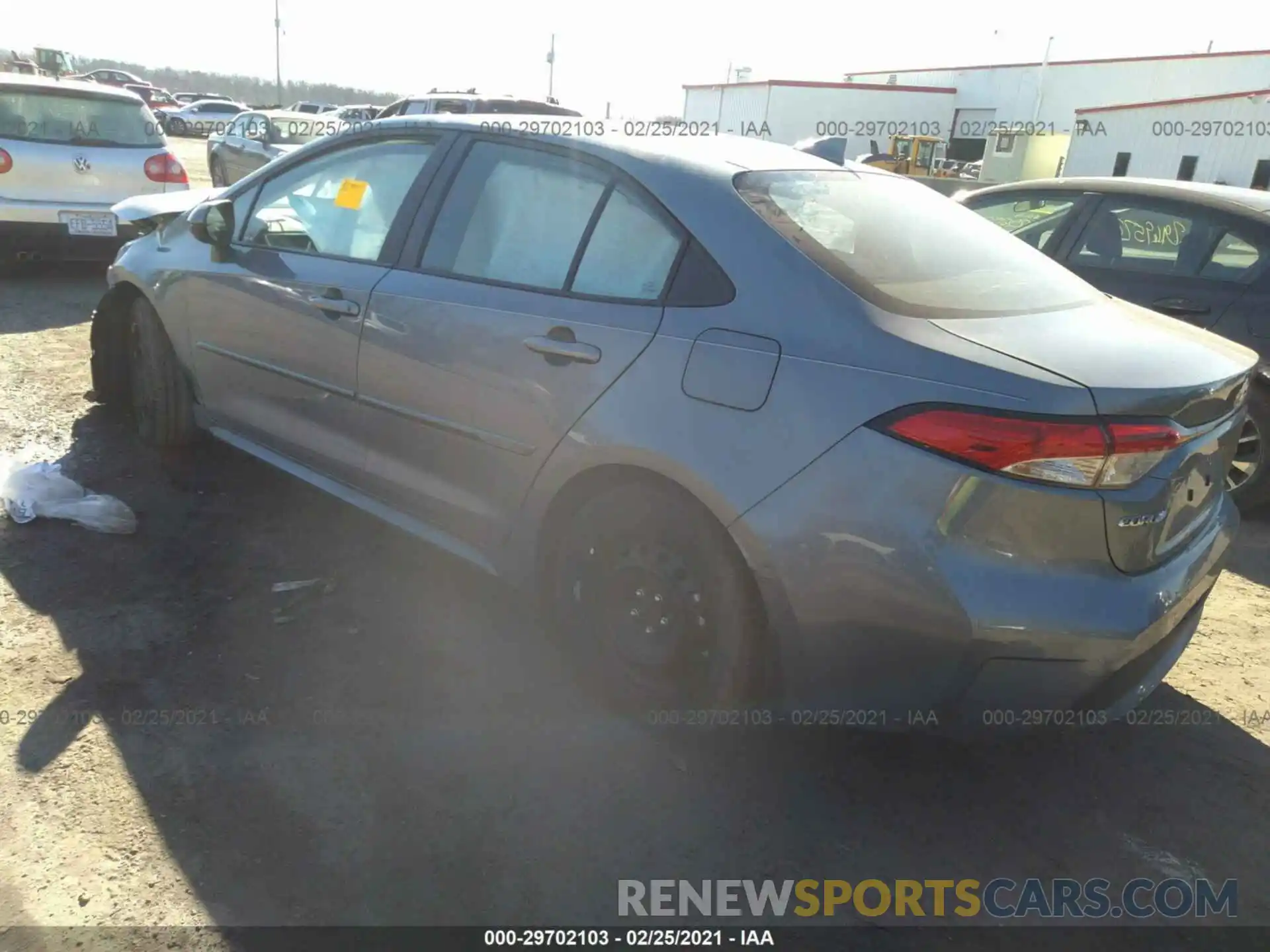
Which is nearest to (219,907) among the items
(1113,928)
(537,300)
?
(537,300)

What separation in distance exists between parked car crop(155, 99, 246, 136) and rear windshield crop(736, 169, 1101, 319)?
36.3 metres

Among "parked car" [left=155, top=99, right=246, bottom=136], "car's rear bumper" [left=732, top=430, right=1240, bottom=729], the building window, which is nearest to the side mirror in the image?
"car's rear bumper" [left=732, top=430, right=1240, bottom=729]

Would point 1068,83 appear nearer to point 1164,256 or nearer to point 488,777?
point 1164,256

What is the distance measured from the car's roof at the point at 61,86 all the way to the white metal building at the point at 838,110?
3700cm

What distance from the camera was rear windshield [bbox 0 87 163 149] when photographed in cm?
719

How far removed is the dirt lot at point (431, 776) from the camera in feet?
7.00

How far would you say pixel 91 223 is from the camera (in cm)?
734

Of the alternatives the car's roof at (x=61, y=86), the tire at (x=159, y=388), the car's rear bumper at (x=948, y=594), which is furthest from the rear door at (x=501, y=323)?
the car's roof at (x=61, y=86)

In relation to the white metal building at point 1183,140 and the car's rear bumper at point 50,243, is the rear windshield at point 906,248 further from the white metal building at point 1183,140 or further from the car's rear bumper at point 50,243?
the white metal building at point 1183,140

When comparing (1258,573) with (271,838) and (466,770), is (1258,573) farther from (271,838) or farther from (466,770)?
(271,838)

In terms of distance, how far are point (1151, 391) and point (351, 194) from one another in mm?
2724

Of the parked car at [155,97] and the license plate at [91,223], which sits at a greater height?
the parked car at [155,97]

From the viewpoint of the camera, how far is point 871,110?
4419cm

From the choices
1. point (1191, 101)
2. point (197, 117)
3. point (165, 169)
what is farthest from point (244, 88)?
point (165, 169)
